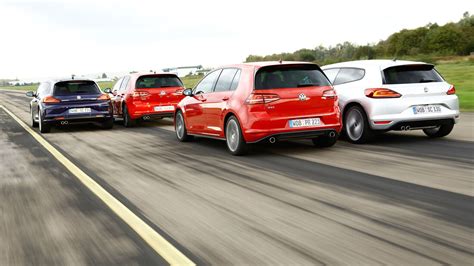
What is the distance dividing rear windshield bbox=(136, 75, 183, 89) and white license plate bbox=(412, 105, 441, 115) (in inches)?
324

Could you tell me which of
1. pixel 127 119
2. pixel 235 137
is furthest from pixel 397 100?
pixel 127 119

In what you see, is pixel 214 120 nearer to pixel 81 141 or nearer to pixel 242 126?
pixel 242 126

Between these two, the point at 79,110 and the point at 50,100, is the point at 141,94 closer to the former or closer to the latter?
the point at 79,110

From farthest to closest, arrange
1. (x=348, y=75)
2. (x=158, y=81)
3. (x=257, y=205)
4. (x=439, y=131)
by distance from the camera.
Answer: (x=158, y=81)
(x=348, y=75)
(x=439, y=131)
(x=257, y=205)

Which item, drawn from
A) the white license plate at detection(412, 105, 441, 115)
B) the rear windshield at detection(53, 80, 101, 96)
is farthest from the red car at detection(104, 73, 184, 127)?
the white license plate at detection(412, 105, 441, 115)

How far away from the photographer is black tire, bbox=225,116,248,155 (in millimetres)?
9102

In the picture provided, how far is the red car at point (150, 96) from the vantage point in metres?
15.8

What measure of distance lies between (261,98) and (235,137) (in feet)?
2.97

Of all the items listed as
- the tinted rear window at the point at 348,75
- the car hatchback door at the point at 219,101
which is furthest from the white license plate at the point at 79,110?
the tinted rear window at the point at 348,75

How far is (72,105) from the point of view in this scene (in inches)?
598

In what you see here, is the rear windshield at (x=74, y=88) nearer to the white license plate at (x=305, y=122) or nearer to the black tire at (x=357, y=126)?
the black tire at (x=357, y=126)

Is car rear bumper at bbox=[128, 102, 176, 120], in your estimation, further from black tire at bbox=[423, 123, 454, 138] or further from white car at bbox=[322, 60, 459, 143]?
black tire at bbox=[423, 123, 454, 138]

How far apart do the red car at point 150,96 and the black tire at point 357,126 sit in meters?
6.54

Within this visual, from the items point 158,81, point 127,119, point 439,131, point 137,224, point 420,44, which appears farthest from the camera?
point 420,44
